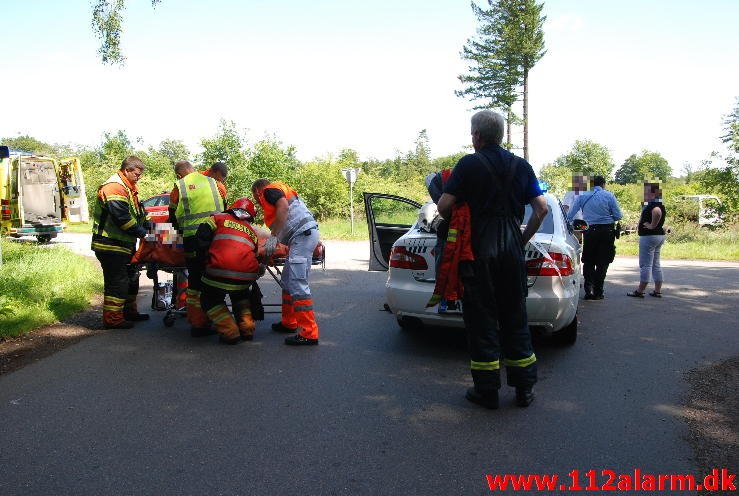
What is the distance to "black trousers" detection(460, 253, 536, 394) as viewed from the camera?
396 centimetres

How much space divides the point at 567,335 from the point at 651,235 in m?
3.76

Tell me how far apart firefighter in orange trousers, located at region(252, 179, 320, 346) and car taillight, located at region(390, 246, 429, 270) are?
913 millimetres

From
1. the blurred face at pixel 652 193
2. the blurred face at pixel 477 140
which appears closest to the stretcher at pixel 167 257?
the blurred face at pixel 477 140

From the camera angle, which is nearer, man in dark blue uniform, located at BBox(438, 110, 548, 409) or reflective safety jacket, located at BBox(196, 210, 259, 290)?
Result: man in dark blue uniform, located at BBox(438, 110, 548, 409)

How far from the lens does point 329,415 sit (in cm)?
388

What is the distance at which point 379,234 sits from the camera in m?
7.49

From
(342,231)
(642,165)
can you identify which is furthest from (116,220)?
(642,165)

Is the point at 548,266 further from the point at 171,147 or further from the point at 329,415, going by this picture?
the point at 171,147

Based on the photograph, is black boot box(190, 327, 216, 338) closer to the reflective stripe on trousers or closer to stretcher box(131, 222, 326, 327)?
stretcher box(131, 222, 326, 327)

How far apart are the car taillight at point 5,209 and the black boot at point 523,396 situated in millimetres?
16292

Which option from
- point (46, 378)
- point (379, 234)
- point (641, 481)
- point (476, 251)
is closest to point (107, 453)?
point (46, 378)

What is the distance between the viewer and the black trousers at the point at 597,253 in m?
8.58

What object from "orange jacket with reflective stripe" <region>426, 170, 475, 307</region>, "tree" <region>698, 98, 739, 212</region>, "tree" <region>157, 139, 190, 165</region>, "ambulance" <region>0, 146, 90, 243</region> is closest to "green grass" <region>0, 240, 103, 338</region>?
"orange jacket with reflective stripe" <region>426, 170, 475, 307</region>

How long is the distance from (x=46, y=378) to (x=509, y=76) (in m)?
35.9
